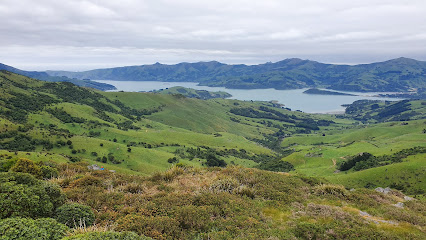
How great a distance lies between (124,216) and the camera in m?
13.9

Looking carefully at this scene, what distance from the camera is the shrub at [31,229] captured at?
8938 millimetres

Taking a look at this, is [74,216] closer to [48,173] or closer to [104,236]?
[104,236]

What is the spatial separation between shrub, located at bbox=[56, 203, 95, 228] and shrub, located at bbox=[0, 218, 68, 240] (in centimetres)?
180

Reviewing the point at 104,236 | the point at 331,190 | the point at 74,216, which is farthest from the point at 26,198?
the point at 331,190

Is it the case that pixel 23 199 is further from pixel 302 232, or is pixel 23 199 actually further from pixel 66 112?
pixel 66 112

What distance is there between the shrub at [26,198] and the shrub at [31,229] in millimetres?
1733

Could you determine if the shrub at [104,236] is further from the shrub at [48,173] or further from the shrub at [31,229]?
the shrub at [48,173]

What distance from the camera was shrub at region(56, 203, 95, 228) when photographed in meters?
12.1

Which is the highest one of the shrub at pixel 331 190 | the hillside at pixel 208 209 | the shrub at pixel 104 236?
the shrub at pixel 104 236

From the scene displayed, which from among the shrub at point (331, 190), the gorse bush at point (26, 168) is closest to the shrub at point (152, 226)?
the gorse bush at point (26, 168)

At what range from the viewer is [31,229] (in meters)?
9.32

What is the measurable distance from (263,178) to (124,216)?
1354 cm

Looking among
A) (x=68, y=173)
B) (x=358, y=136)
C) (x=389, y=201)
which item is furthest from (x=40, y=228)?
(x=358, y=136)

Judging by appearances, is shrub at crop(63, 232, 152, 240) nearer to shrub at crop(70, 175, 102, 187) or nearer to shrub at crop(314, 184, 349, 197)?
shrub at crop(70, 175, 102, 187)
